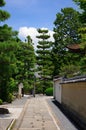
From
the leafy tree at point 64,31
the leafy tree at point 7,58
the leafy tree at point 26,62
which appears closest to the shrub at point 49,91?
the leafy tree at point 26,62

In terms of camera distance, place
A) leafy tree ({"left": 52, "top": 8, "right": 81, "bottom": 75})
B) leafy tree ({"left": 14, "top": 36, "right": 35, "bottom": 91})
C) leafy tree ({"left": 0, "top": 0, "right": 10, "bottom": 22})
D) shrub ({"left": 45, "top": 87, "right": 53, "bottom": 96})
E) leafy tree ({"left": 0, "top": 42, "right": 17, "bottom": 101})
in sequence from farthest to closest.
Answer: leafy tree ({"left": 52, "top": 8, "right": 81, "bottom": 75}), shrub ({"left": 45, "top": 87, "right": 53, "bottom": 96}), leafy tree ({"left": 14, "top": 36, "right": 35, "bottom": 91}), leafy tree ({"left": 0, "top": 0, "right": 10, "bottom": 22}), leafy tree ({"left": 0, "top": 42, "right": 17, "bottom": 101})

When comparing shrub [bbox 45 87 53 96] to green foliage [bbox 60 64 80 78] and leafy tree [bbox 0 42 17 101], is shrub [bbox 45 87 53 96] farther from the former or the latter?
leafy tree [bbox 0 42 17 101]

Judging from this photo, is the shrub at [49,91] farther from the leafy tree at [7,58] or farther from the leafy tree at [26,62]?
the leafy tree at [7,58]

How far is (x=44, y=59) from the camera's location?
68.0 m

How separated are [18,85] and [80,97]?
37.8m

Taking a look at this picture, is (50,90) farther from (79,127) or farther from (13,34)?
(79,127)

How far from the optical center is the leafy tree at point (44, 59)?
66.5 metres

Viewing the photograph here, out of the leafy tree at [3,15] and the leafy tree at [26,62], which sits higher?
the leafy tree at [3,15]

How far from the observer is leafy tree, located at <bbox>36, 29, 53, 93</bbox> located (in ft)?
218

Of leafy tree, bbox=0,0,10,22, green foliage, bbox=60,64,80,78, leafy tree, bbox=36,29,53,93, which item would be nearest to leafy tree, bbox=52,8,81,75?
leafy tree, bbox=36,29,53,93

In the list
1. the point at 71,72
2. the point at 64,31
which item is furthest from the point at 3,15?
the point at 64,31

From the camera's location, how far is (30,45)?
62812 millimetres

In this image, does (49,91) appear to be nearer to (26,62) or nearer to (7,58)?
(26,62)

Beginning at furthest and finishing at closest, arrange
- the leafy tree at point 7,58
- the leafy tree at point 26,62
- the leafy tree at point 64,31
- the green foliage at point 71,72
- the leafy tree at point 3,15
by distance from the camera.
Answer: the leafy tree at point 64,31
the leafy tree at point 26,62
the green foliage at point 71,72
the leafy tree at point 3,15
the leafy tree at point 7,58
